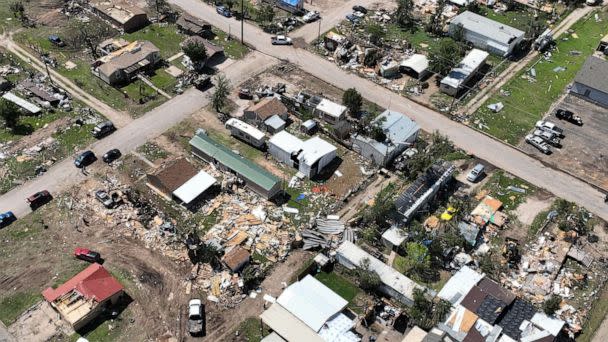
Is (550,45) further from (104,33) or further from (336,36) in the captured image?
(104,33)

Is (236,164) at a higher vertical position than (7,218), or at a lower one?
higher

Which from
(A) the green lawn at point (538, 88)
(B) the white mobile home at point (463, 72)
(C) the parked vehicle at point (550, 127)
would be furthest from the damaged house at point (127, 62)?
(C) the parked vehicle at point (550, 127)

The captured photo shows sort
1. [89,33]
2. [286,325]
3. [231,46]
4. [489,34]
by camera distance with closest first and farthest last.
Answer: [286,325] → [89,33] → [231,46] → [489,34]

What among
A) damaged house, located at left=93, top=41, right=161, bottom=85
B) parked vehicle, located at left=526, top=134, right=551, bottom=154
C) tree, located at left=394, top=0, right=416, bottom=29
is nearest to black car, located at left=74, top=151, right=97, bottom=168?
damaged house, located at left=93, top=41, right=161, bottom=85

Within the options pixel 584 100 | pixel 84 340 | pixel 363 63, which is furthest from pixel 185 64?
pixel 584 100

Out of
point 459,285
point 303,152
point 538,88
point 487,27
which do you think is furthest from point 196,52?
point 538,88

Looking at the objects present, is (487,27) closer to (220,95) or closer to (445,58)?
(445,58)
